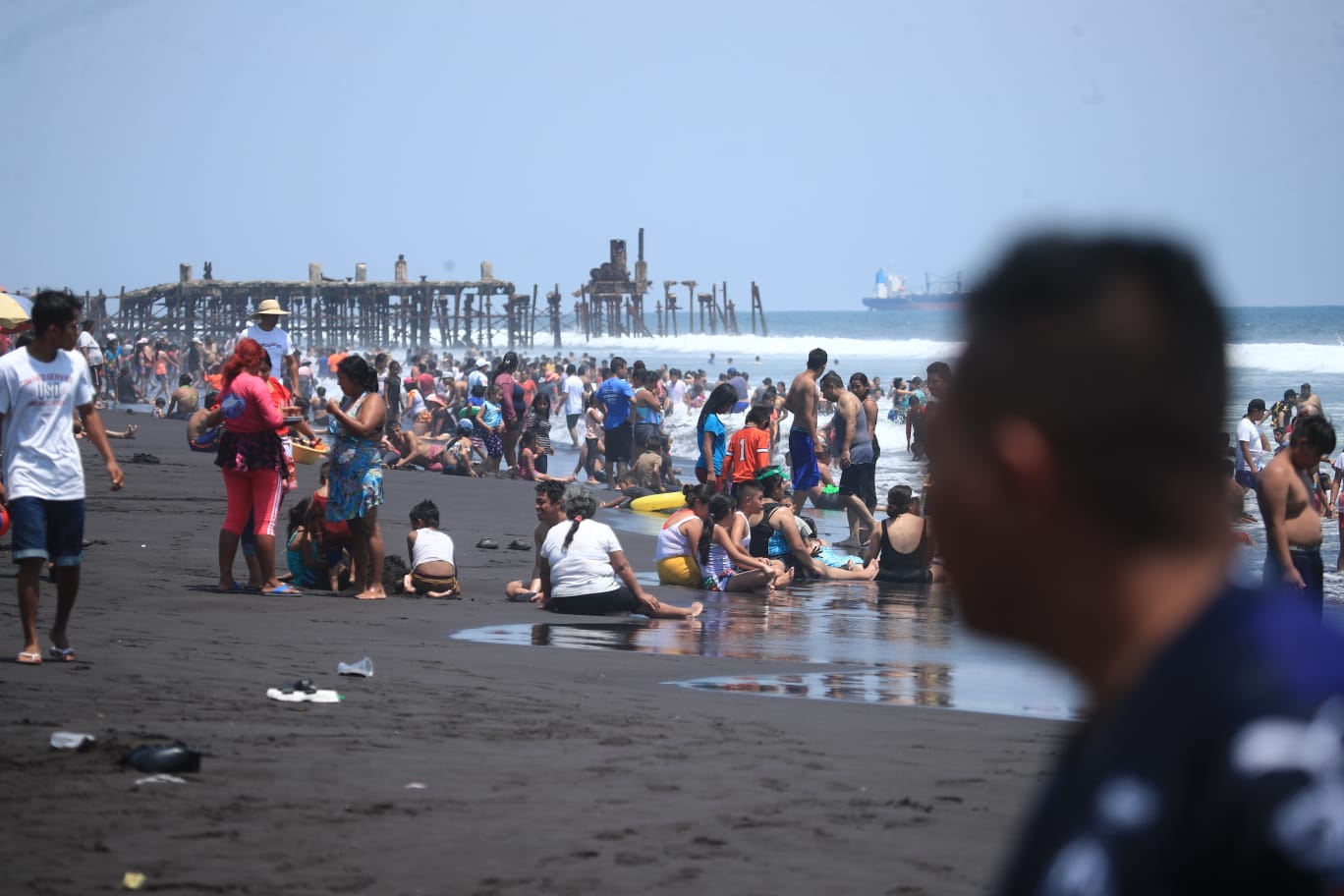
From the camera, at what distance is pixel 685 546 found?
11945 mm

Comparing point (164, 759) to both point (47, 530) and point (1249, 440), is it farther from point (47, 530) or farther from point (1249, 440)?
point (1249, 440)

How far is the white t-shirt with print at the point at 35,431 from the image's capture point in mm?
6758

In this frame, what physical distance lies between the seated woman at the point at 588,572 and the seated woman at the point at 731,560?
152 cm

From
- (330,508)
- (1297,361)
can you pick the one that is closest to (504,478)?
(330,508)

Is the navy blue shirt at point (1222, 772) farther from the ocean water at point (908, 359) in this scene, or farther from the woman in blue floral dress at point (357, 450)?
the woman in blue floral dress at point (357, 450)

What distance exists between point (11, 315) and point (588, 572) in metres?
6.44

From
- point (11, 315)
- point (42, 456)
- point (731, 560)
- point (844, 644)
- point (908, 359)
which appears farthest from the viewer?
point (908, 359)

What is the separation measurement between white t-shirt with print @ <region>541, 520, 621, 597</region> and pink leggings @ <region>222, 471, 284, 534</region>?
6.02 feet

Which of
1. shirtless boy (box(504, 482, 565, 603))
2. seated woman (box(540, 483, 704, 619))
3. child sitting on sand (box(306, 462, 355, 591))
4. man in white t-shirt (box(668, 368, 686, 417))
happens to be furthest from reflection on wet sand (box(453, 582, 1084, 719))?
man in white t-shirt (box(668, 368, 686, 417))

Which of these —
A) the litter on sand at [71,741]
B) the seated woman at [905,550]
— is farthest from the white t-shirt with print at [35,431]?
the seated woman at [905,550]

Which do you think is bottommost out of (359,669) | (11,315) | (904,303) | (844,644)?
(844,644)

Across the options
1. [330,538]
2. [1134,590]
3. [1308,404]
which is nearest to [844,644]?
[330,538]

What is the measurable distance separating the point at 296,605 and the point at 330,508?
0.68m

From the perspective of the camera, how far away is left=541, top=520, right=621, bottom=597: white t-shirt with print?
33.7 feet
